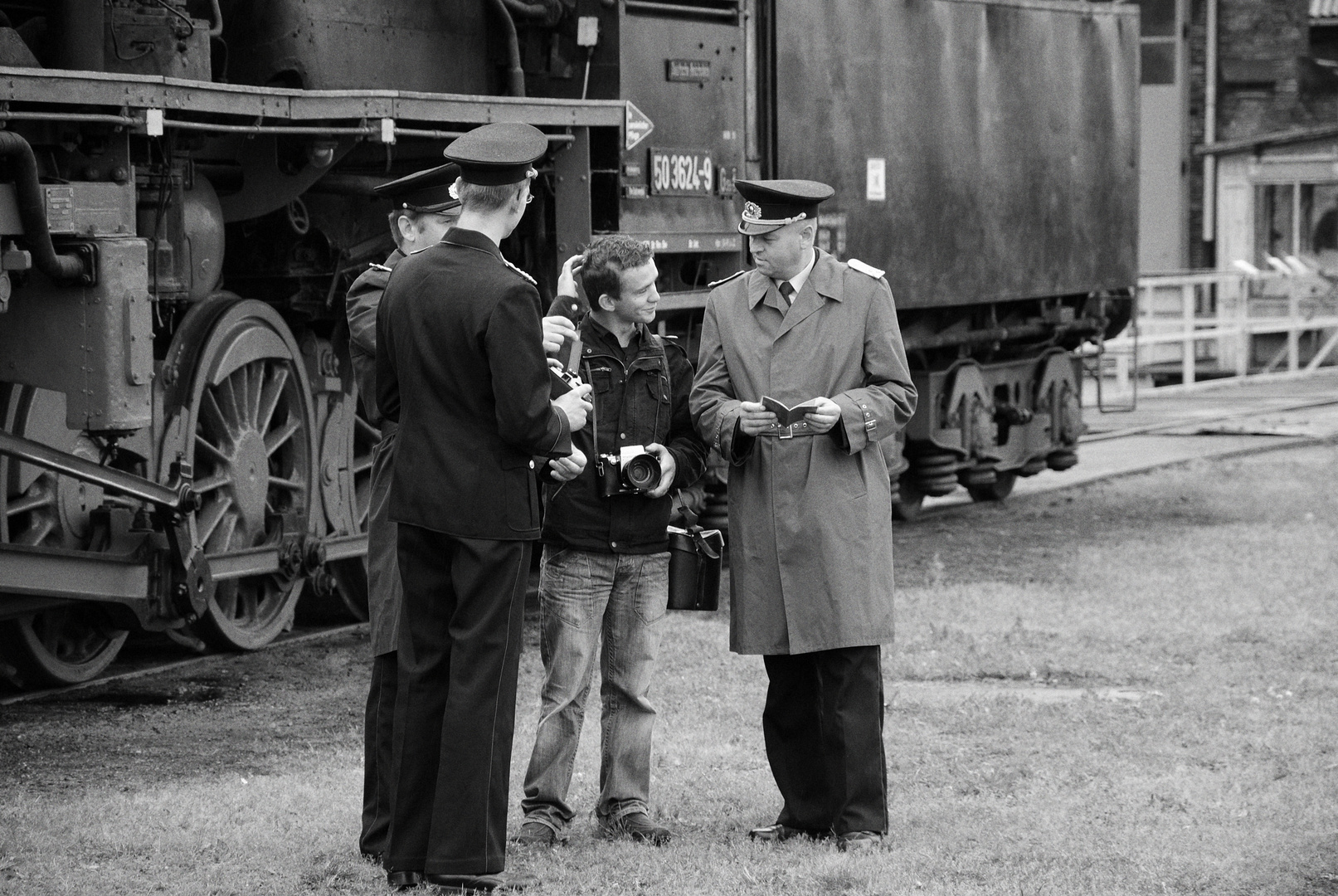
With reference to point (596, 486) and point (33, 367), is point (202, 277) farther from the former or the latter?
point (596, 486)

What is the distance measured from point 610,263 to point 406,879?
1723 mm

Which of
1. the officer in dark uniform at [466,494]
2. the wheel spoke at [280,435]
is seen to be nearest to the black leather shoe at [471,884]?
the officer in dark uniform at [466,494]

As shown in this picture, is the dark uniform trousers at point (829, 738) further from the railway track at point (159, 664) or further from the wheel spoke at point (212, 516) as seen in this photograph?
the railway track at point (159, 664)

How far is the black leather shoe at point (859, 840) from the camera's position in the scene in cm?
554

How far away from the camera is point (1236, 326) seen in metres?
24.5

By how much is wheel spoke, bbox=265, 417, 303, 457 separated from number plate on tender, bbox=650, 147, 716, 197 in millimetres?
1938

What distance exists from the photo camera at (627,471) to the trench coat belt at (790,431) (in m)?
0.32

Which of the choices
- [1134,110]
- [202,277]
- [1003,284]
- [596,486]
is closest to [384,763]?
[596,486]

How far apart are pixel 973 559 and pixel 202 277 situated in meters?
5.26

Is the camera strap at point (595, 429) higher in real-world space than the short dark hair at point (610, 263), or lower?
lower

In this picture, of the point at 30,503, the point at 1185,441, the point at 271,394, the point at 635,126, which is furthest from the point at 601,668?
the point at 1185,441

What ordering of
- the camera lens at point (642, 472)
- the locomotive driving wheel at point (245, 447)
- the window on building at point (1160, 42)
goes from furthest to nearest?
the window on building at point (1160, 42) → the locomotive driving wheel at point (245, 447) → the camera lens at point (642, 472)

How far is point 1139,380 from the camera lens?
24.9 meters

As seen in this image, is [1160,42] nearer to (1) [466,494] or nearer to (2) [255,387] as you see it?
(2) [255,387]
